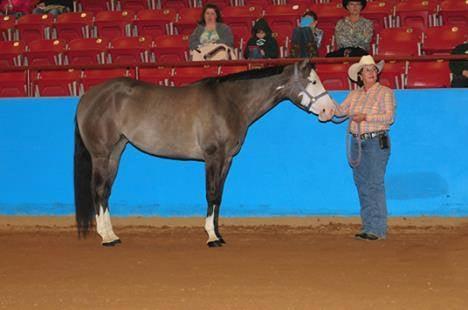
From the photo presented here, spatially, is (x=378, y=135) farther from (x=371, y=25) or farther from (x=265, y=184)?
(x=371, y=25)

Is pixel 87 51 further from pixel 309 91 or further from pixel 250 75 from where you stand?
pixel 309 91

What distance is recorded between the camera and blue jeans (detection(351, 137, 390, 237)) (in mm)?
10086

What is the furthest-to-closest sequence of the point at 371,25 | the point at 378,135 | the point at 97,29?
1. the point at 97,29
2. the point at 371,25
3. the point at 378,135

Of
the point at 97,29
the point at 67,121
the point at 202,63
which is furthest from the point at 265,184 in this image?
the point at 97,29

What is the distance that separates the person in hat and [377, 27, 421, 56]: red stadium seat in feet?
10.2

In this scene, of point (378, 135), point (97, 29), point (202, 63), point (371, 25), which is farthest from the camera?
point (97, 29)

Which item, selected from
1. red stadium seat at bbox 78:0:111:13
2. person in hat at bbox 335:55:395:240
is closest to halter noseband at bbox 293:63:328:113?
person in hat at bbox 335:55:395:240

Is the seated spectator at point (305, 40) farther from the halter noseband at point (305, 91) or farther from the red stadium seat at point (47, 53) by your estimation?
the red stadium seat at point (47, 53)

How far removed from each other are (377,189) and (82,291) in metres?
4.19

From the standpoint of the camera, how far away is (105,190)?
1054 centimetres

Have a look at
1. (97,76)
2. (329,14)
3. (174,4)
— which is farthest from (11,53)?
(329,14)

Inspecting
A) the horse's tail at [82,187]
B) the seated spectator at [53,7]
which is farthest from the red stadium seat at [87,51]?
the horse's tail at [82,187]

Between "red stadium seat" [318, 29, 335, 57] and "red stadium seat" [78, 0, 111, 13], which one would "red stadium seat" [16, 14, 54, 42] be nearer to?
"red stadium seat" [78, 0, 111, 13]

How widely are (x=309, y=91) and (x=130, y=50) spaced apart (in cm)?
483
